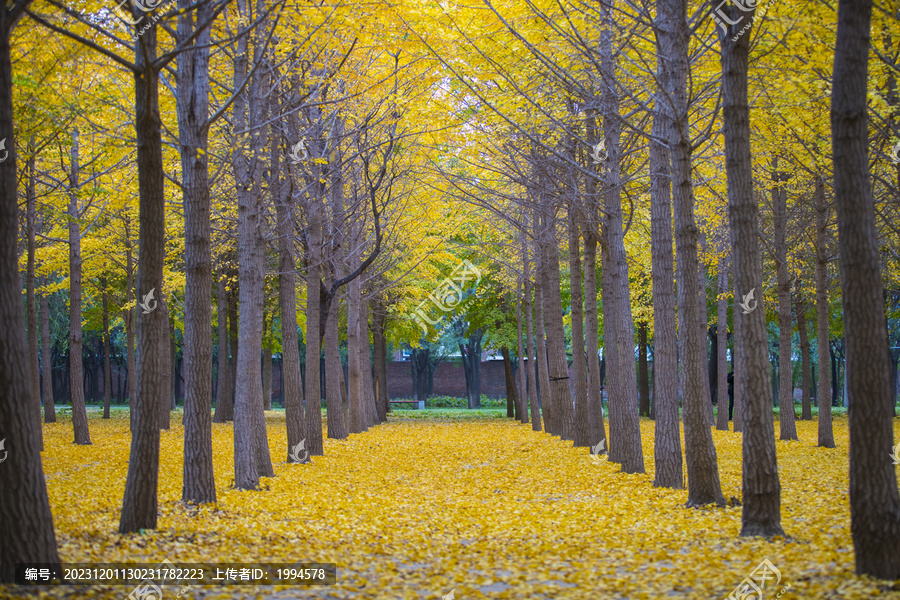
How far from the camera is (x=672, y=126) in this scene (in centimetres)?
867

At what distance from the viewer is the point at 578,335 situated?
1544 cm

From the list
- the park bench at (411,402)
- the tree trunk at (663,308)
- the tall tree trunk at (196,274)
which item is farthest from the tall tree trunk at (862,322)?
the park bench at (411,402)

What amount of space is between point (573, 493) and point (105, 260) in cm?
1660

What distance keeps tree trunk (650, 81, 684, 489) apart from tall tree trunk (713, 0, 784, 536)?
89.6 inches

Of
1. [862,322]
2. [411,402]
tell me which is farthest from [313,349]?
[411,402]

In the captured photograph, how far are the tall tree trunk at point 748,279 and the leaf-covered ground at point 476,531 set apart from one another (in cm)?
35

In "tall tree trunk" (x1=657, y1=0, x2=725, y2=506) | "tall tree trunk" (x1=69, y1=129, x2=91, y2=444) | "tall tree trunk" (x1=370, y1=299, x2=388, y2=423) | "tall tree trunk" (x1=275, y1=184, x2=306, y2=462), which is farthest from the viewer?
"tall tree trunk" (x1=370, y1=299, x2=388, y2=423)

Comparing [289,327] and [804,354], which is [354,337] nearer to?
[289,327]

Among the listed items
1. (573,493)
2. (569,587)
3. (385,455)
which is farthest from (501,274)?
(569,587)

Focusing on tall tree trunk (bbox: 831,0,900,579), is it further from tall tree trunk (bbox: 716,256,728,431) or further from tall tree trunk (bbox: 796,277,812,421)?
tall tree trunk (bbox: 796,277,812,421)

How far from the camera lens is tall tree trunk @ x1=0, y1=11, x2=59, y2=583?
4.88m

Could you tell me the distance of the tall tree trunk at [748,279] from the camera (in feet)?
22.0

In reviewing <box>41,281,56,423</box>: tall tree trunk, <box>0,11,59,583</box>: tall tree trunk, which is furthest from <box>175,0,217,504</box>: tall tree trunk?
<box>41,281,56,423</box>: tall tree trunk

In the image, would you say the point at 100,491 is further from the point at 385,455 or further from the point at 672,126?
the point at 672,126
